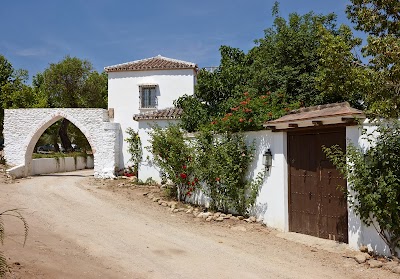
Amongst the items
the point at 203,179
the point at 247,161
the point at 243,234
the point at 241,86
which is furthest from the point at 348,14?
the point at 241,86

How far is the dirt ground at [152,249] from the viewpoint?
654cm

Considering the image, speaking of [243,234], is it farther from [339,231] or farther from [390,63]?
[390,63]

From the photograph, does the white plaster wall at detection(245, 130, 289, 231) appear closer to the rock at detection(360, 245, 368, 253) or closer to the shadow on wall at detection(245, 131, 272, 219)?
the shadow on wall at detection(245, 131, 272, 219)

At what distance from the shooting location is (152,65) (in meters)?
23.2

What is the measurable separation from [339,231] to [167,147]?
→ 289 inches

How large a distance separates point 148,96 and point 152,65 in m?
1.86

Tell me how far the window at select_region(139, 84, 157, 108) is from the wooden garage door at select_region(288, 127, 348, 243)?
48.0ft

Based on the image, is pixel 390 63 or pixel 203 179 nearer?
pixel 390 63

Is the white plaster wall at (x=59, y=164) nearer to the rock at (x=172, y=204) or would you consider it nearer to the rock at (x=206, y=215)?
the rock at (x=172, y=204)

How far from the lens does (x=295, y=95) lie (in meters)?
15.4

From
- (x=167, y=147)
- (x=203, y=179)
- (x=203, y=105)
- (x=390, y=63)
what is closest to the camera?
(x=390, y=63)

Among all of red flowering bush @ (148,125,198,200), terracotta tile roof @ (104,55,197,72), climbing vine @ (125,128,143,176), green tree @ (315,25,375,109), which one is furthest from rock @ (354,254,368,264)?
terracotta tile roof @ (104,55,197,72)

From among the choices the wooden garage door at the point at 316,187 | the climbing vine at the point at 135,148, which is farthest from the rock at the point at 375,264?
the climbing vine at the point at 135,148

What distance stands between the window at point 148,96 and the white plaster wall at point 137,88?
24cm
